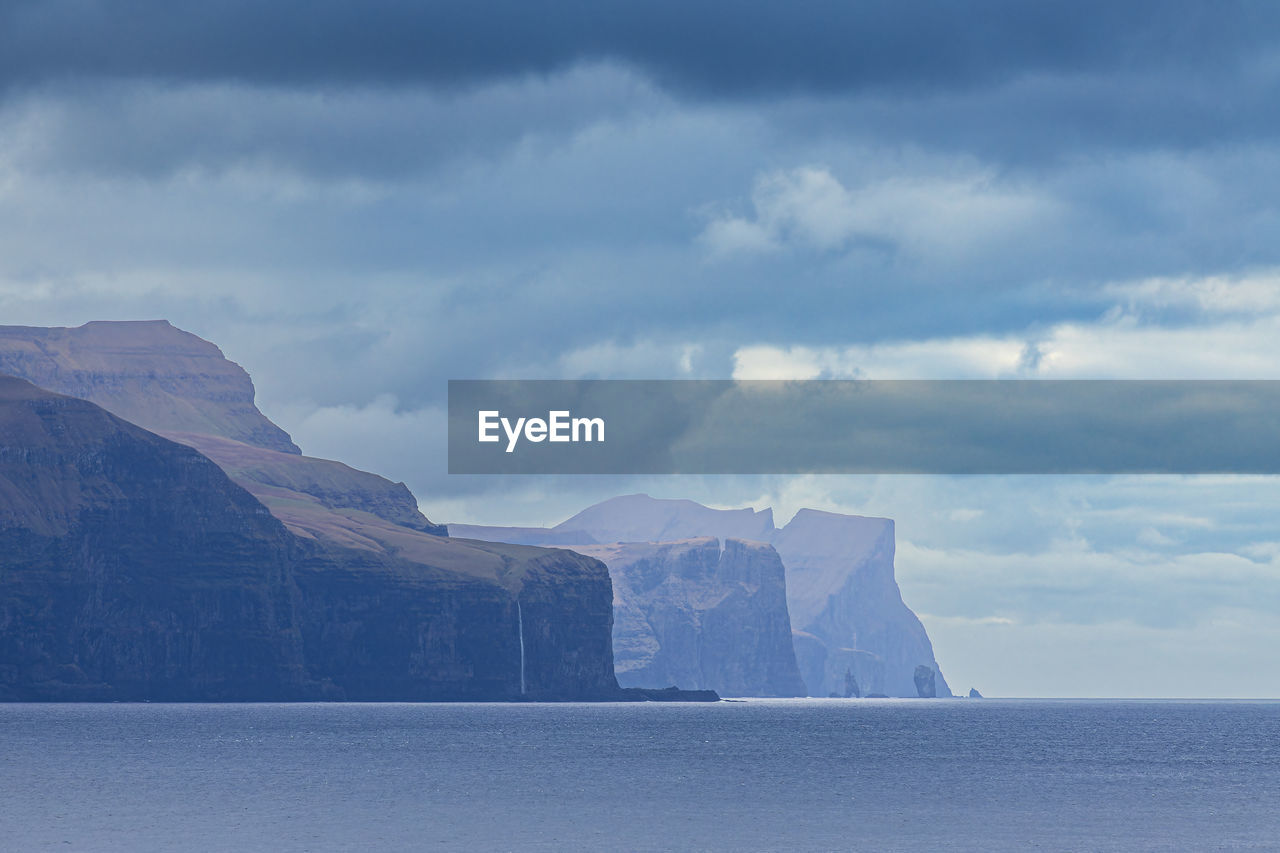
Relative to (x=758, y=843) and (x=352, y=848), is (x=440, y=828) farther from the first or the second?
(x=758, y=843)

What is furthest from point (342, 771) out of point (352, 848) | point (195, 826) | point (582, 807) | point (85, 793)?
point (352, 848)

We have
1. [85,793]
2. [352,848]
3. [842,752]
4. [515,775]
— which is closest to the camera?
[352,848]

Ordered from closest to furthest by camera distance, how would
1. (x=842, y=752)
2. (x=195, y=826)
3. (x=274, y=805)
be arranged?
(x=195, y=826)
(x=274, y=805)
(x=842, y=752)

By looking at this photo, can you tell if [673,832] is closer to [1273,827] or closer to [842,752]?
[1273,827]

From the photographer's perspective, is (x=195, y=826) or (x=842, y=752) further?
(x=842, y=752)

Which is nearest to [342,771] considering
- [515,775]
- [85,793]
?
[515,775]

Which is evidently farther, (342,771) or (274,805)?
(342,771)

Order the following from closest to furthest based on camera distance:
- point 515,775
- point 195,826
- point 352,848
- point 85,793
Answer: point 352,848 < point 195,826 < point 85,793 < point 515,775

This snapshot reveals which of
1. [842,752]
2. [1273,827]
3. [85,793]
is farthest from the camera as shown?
[842,752]
